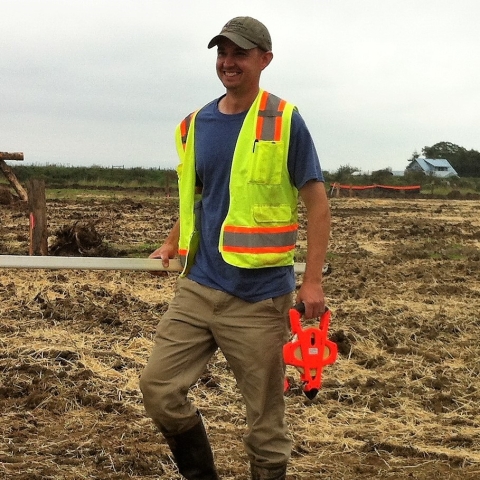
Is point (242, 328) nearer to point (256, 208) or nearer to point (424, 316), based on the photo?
point (256, 208)

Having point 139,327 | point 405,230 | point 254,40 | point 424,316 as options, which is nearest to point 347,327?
point 424,316

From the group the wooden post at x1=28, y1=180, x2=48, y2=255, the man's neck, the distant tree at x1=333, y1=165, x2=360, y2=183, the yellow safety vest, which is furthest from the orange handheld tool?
the distant tree at x1=333, y1=165, x2=360, y2=183

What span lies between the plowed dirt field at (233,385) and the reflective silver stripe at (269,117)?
6.01 ft

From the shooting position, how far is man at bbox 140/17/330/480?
10.1 ft

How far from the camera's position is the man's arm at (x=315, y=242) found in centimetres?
309

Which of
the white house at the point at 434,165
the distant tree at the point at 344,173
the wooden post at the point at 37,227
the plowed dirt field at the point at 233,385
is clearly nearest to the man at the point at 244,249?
the plowed dirt field at the point at 233,385

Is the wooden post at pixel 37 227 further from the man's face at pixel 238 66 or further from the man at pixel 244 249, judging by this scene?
the man's face at pixel 238 66

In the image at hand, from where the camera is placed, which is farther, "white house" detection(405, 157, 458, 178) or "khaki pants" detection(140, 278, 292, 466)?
"white house" detection(405, 157, 458, 178)

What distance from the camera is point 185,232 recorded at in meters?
3.34

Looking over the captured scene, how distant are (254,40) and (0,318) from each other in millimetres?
4806

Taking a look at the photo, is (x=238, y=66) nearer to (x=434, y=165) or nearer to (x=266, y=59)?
(x=266, y=59)

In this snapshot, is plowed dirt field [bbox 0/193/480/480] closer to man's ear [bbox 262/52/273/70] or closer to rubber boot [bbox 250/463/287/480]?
rubber boot [bbox 250/463/287/480]

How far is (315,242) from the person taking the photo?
10.2 ft

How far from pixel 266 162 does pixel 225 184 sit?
22 centimetres
